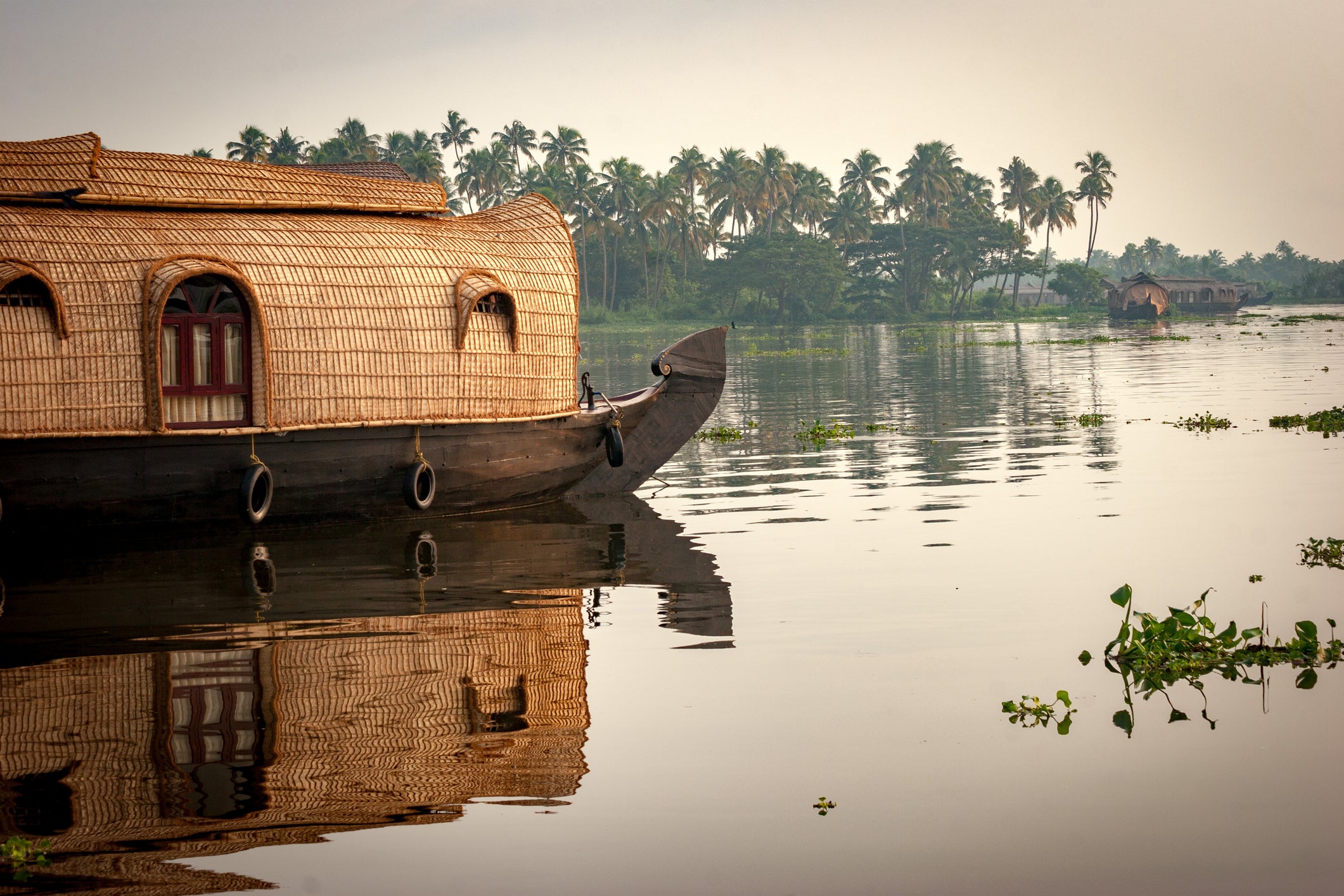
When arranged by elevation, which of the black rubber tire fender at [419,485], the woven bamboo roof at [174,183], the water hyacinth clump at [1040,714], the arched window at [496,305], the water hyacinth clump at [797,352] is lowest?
the water hyacinth clump at [1040,714]

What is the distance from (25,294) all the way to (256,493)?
2.20 meters

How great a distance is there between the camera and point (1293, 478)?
12.4 m

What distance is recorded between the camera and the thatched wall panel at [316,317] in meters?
9.60

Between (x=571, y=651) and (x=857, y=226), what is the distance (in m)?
78.5

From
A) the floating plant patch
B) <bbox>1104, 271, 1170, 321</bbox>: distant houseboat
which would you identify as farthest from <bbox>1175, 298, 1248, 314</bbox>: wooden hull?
the floating plant patch

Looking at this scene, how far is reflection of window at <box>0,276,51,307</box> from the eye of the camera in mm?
9461

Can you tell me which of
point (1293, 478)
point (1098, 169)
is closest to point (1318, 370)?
point (1293, 478)

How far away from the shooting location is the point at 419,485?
11141 mm

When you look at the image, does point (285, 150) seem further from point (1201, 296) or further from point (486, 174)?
point (1201, 296)

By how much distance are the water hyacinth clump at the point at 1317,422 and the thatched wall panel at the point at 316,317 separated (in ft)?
31.5

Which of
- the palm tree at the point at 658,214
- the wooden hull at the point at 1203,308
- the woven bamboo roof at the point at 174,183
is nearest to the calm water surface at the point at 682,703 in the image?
the woven bamboo roof at the point at 174,183

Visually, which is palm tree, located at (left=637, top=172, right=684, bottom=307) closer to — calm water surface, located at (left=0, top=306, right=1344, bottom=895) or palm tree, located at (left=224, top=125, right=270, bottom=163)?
palm tree, located at (left=224, top=125, right=270, bottom=163)

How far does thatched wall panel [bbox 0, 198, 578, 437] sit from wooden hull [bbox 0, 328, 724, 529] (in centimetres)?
18

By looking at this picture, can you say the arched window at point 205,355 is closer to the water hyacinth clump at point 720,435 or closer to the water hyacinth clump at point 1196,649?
the water hyacinth clump at point 1196,649
